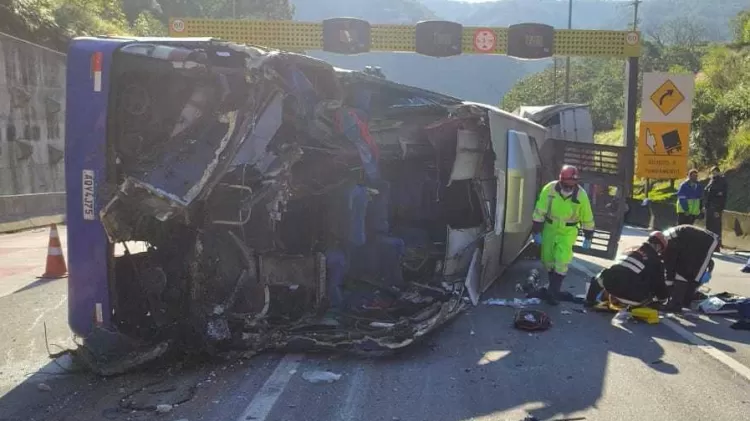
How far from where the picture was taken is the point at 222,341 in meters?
4.86

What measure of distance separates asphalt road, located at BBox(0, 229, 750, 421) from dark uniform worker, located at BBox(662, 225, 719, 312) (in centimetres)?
57

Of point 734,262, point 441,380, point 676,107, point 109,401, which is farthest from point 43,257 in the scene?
point 676,107

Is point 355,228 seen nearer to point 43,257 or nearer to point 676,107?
point 43,257

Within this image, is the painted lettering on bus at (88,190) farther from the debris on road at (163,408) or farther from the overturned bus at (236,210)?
the debris on road at (163,408)

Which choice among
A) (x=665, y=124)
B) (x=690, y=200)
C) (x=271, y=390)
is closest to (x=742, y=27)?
(x=665, y=124)

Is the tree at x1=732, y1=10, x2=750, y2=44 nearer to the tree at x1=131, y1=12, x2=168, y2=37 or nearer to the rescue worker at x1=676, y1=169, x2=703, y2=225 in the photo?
the rescue worker at x1=676, y1=169, x2=703, y2=225

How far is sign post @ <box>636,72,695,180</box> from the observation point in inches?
642

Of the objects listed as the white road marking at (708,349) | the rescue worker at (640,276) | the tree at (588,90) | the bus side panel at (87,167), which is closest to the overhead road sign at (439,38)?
the rescue worker at (640,276)

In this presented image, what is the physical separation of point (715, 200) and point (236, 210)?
33.4 ft

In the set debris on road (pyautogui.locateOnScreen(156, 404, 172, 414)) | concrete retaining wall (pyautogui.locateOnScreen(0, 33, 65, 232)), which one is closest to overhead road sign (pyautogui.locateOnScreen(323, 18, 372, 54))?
concrete retaining wall (pyautogui.locateOnScreen(0, 33, 65, 232))

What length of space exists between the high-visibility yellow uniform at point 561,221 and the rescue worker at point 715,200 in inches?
246

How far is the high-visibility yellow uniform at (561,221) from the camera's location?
7.20m

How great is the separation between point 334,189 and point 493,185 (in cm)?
190

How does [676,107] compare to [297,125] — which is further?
[676,107]
